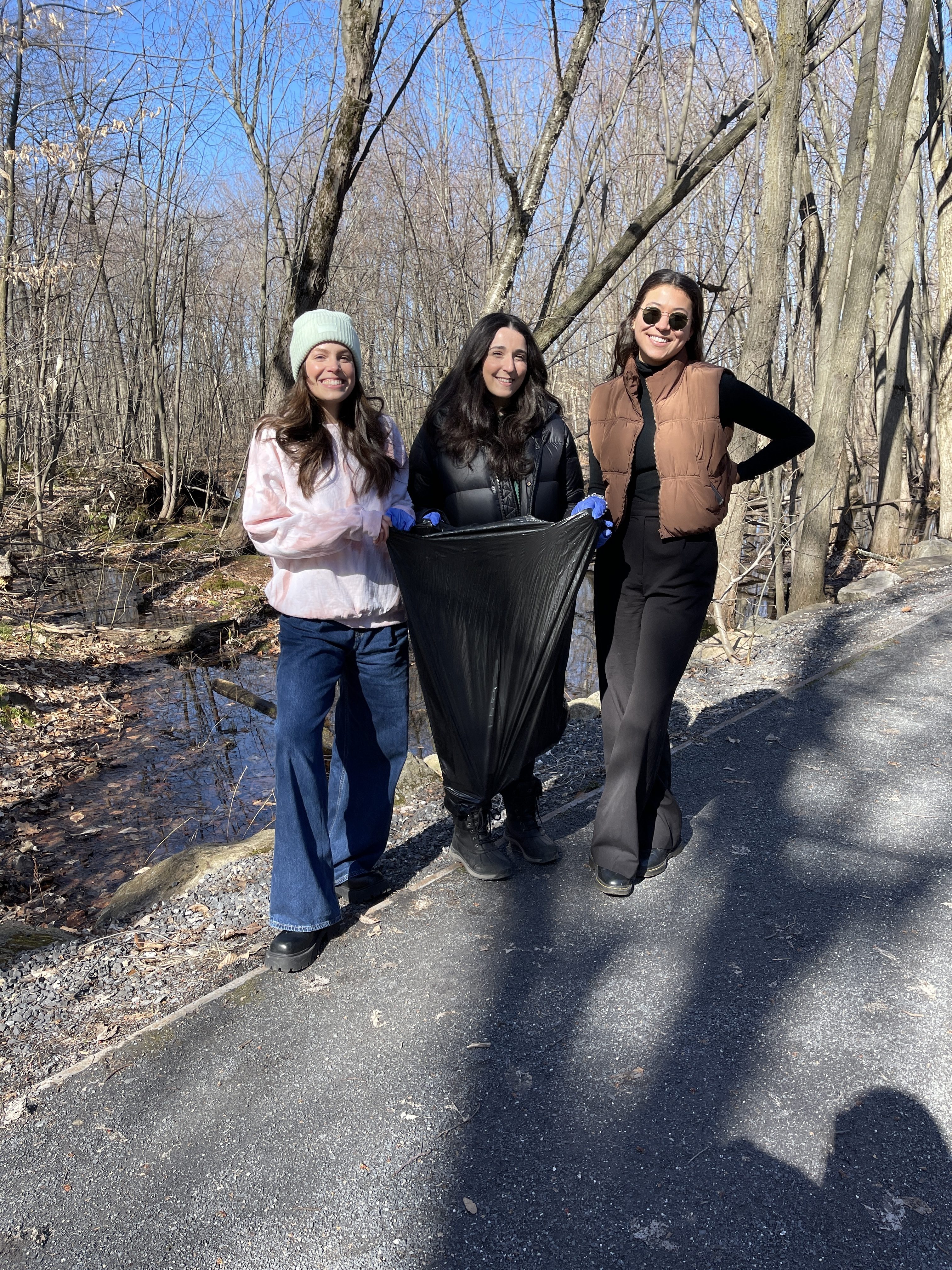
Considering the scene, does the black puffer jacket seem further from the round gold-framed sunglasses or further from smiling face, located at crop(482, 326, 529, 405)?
the round gold-framed sunglasses

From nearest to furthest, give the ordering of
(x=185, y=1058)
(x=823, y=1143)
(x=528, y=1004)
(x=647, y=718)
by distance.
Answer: (x=823, y=1143), (x=185, y=1058), (x=528, y=1004), (x=647, y=718)

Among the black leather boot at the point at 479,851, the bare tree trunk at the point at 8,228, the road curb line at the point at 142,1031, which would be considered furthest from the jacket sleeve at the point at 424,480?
the bare tree trunk at the point at 8,228

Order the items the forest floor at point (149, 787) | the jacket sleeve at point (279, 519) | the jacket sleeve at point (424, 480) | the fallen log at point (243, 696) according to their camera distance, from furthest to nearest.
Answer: the fallen log at point (243, 696), the jacket sleeve at point (424, 480), the forest floor at point (149, 787), the jacket sleeve at point (279, 519)

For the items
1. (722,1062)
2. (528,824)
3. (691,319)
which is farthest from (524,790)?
(691,319)

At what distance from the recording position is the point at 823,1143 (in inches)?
80.3

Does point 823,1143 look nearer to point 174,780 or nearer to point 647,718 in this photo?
point 647,718

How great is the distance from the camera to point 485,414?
307 centimetres

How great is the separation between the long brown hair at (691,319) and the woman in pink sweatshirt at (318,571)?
816mm

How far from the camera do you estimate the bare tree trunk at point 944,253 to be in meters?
11.6

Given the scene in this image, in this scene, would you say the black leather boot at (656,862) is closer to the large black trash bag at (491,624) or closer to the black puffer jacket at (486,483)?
the large black trash bag at (491,624)

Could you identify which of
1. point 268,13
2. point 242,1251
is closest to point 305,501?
point 242,1251

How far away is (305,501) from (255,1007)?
1525mm

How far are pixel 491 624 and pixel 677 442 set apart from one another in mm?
853

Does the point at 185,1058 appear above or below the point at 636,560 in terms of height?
below
